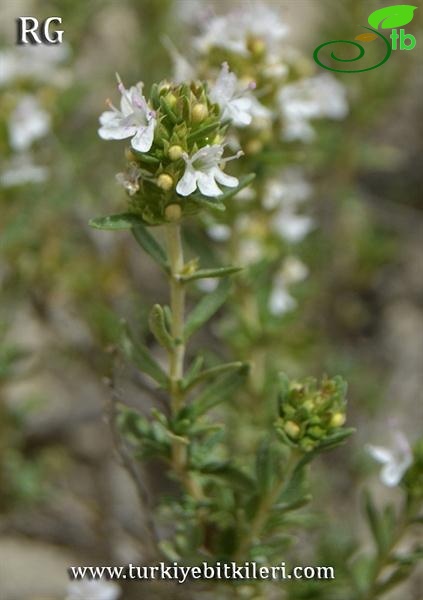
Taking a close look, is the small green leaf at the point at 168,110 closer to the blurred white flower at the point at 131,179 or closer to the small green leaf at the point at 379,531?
the blurred white flower at the point at 131,179

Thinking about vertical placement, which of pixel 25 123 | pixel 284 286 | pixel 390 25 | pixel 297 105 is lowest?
pixel 284 286

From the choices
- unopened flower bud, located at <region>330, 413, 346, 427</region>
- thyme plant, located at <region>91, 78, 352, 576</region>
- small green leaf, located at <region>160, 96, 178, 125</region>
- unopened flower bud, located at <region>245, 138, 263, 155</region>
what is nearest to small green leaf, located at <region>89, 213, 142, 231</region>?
thyme plant, located at <region>91, 78, 352, 576</region>

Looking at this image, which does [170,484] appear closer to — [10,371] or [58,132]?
[10,371]

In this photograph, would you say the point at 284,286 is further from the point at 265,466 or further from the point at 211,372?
the point at 211,372

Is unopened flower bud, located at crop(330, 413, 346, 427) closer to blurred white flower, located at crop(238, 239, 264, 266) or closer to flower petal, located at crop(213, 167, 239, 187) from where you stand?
flower petal, located at crop(213, 167, 239, 187)

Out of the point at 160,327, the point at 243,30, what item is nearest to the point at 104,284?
the point at 243,30

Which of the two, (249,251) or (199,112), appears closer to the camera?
(199,112)
